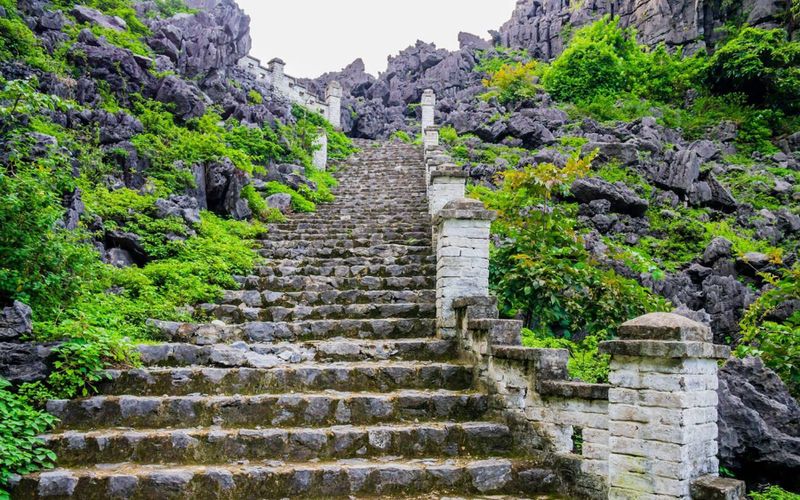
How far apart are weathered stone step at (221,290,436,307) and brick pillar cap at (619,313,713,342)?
13.5 feet

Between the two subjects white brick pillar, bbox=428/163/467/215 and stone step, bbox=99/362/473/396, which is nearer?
stone step, bbox=99/362/473/396

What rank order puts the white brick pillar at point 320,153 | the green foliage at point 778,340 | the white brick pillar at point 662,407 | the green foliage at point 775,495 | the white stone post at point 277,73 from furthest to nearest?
the white stone post at point 277,73 < the white brick pillar at point 320,153 < the green foliage at point 778,340 < the green foliage at point 775,495 < the white brick pillar at point 662,407

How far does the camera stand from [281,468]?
4.48 metres

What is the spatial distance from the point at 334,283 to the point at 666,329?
18.4 ft

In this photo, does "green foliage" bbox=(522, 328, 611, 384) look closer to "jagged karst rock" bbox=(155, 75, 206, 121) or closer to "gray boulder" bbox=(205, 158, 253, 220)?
"gray boulder" bbox=(205, 158, 253, 220)

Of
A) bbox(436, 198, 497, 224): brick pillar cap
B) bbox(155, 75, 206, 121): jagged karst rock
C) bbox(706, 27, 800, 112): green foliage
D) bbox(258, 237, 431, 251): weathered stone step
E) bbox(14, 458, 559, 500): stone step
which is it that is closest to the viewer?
bbox(14, 458, 559, 500): stone step

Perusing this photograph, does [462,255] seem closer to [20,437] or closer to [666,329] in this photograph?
[666,329]

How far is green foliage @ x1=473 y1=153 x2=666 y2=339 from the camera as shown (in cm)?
746

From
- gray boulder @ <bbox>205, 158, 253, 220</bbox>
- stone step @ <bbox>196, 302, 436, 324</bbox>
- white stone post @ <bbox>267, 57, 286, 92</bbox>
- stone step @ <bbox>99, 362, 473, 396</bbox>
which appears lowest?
stone step @ <bbox>99, 362, 473, 396</bbox>

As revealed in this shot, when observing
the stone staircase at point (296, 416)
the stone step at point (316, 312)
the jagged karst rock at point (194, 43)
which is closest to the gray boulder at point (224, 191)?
the stone staircase at point (296, 416)

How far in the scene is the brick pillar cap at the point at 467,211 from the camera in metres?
6.39

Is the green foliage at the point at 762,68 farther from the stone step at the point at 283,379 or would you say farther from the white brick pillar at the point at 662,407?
the white brick pillar at the point at 662,407

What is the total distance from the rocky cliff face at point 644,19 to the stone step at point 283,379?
25.2 meters

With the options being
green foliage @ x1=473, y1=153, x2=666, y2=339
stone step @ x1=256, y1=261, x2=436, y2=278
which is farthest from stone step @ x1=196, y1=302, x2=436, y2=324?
green foliage @ x1=473, y1=153, x2=666, y2=339
